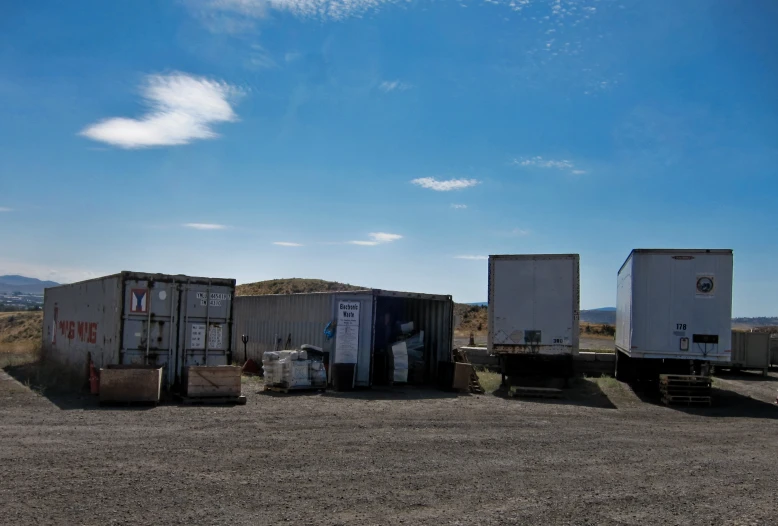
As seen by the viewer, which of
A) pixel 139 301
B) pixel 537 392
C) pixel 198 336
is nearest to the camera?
pixel 139 301

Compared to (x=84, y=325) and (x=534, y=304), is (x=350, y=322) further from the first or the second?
(x=84, y=325)

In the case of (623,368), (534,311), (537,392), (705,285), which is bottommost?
(537,392)

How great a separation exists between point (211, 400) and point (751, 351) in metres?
22.3

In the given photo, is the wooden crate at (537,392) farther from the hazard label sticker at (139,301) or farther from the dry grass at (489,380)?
the hazard label sticker at (139,301)

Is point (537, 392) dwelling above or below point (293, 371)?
below

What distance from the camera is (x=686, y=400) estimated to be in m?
16.5

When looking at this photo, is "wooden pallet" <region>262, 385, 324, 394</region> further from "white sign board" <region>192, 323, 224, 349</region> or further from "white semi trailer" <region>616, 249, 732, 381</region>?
"white semi trailer" <region>616, 249, 732, 381</region>

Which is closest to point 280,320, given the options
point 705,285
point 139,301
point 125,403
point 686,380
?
point 139,301

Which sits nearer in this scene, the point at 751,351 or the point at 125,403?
the point at 125,403

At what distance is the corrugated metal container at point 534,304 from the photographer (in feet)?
60.5

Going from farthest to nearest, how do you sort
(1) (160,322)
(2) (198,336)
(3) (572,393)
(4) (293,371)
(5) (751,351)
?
(5) (751,351), (3) (572,393), (4) (293,371), (2) (198,336), (1) (160,322)

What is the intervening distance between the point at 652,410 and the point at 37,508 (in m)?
13.3

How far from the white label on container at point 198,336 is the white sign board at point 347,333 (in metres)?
3.82

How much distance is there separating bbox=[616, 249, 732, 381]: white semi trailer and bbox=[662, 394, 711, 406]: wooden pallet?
1.11m
